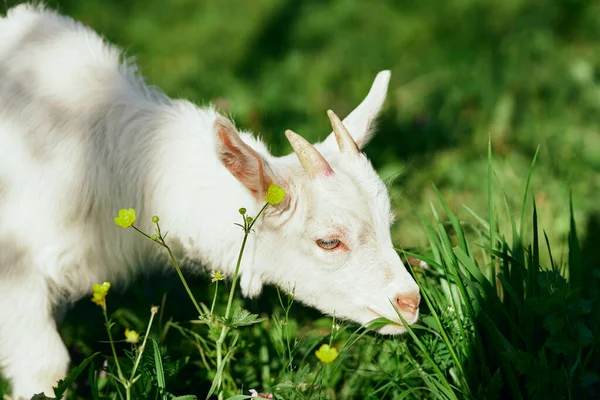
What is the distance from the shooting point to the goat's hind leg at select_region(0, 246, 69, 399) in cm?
279

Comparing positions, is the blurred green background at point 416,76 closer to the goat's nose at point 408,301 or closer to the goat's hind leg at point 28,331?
the goat's nose at point 408,301

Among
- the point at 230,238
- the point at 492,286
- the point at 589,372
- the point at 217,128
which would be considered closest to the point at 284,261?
the point at 230,238

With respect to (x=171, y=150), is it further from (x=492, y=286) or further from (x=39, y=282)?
(x=492, y=286)

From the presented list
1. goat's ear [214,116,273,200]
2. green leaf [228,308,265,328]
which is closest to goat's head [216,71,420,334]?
goat's ear [214,116,273,200]

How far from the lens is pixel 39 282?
111 inches

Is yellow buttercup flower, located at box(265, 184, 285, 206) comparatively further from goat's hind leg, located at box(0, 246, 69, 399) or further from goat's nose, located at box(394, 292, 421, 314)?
goat's hind leg, located at box(0, 246, 69, 399)

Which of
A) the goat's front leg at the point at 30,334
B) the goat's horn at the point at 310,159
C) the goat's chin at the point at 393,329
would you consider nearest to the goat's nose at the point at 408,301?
the goat's chin at the point at 393,329

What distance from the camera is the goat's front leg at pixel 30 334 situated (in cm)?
279

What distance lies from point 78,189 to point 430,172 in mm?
2611

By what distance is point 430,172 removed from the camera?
188 inches

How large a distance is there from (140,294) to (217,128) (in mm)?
1514

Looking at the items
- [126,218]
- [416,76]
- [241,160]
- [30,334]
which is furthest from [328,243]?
[416,76]

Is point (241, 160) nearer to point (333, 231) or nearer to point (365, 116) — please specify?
point (333, 231)

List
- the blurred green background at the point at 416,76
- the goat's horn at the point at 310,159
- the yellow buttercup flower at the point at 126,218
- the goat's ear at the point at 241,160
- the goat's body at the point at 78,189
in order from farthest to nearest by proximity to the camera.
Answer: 1. the blurred green background at the point at 416,76
2. the goat's body at the point at 78,189
3. the goat's horn at the point at 310,159
4. the goat's ear at the point at 241,160
5. the yellow buttercup flower at the point at 126,218
